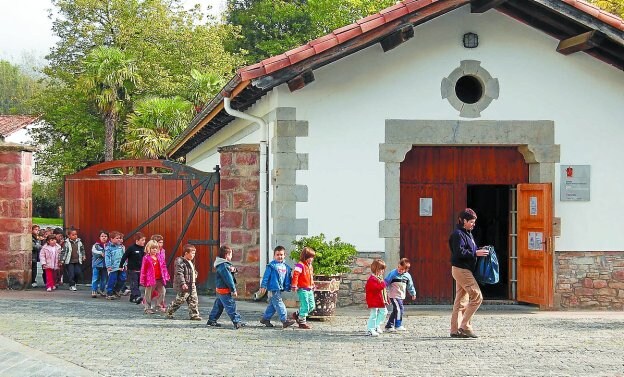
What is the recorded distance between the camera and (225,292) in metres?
12.5

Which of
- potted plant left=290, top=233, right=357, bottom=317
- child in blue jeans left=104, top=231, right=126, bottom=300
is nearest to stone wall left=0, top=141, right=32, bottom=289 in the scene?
child in blue jeans left=104, top=231, right=126, bottom=300

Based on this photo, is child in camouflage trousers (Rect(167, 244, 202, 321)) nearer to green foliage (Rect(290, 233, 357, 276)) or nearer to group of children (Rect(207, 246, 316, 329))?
group of children (Rect(207, 246, 316, 329))

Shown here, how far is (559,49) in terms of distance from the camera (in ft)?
49.4

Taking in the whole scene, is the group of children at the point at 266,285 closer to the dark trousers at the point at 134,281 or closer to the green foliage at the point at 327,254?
the dark trousers at the point at 134,281

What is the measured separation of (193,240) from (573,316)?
6431 millimetres

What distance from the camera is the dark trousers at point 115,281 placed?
52.9 ft

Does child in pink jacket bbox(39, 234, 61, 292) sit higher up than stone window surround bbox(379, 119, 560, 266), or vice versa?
stone window surround bbox(379, 119, 560, 266)

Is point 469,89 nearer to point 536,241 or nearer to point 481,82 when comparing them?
point 481,82

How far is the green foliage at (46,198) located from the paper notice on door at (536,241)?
1484 inches

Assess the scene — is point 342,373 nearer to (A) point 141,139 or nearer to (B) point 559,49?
(B) point 559,49

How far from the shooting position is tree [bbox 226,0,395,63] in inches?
2077

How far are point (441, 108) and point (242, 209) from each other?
3.52 m

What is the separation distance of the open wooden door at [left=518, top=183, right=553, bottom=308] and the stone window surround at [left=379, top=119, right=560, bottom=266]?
30 centimetres

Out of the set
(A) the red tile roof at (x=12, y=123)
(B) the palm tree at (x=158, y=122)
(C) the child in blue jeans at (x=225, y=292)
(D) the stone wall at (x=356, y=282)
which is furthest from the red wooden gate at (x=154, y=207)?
(A) the red tile roof at (x=12, y=123)
